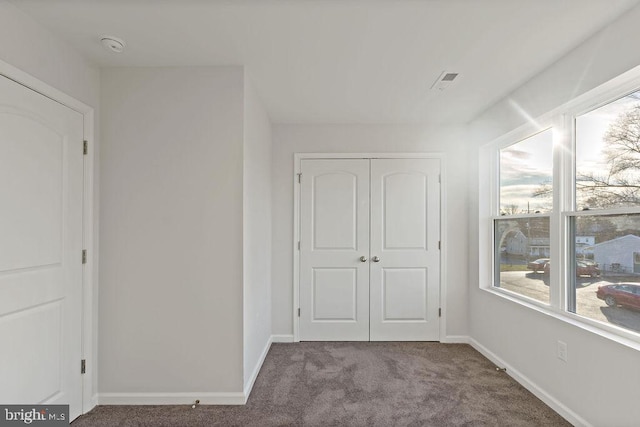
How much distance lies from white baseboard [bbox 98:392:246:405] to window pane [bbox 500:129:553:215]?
9.04ft

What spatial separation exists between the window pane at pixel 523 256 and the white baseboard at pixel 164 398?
2.45m

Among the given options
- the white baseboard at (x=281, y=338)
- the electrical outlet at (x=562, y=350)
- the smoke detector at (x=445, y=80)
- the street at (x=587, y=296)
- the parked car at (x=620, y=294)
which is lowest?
the white baseboard at (x=281, y=338)

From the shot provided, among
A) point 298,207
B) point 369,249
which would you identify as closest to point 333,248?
point 369,249

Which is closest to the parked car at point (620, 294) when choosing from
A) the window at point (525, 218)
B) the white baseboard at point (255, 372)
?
the window at point (525, 218)

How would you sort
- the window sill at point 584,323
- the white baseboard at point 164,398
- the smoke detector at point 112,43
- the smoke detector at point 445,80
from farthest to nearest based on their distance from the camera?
the smoke detector at point 445,80 → the white baseboard at point 164,398 → the smoke detector at point 112,43 → the window sill at point 584,323

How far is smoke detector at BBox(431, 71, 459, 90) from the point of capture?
99.0 inches

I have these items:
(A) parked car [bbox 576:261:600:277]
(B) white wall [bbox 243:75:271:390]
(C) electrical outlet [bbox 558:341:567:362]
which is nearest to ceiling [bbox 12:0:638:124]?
(B) white wall [bbox 243:75:271:390]

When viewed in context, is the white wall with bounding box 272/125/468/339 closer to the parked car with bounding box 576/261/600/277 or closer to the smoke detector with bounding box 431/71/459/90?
the smoke detector with bounding box 431/71/459/90

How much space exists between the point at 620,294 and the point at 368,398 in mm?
1747

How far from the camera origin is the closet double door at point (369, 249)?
3.74 meters

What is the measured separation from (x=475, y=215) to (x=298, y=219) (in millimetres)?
1895

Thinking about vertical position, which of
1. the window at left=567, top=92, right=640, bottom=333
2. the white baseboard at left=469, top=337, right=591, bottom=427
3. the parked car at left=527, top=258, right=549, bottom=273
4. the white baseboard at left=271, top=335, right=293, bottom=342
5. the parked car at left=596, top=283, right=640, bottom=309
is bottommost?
the white baseboard at left=271, top=335, right=293, bottom=342

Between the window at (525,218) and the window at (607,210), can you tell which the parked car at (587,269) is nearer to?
the window at (607,210)

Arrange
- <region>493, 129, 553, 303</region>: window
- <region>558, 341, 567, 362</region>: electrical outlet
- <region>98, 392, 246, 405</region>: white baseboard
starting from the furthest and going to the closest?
1. <region>493, 129, 553, 303</region>: window
2. <region>98, 392, 246, 405</region>: white baseboard
3. <region>558, 341, 567, 362</region>: electrical outlet
